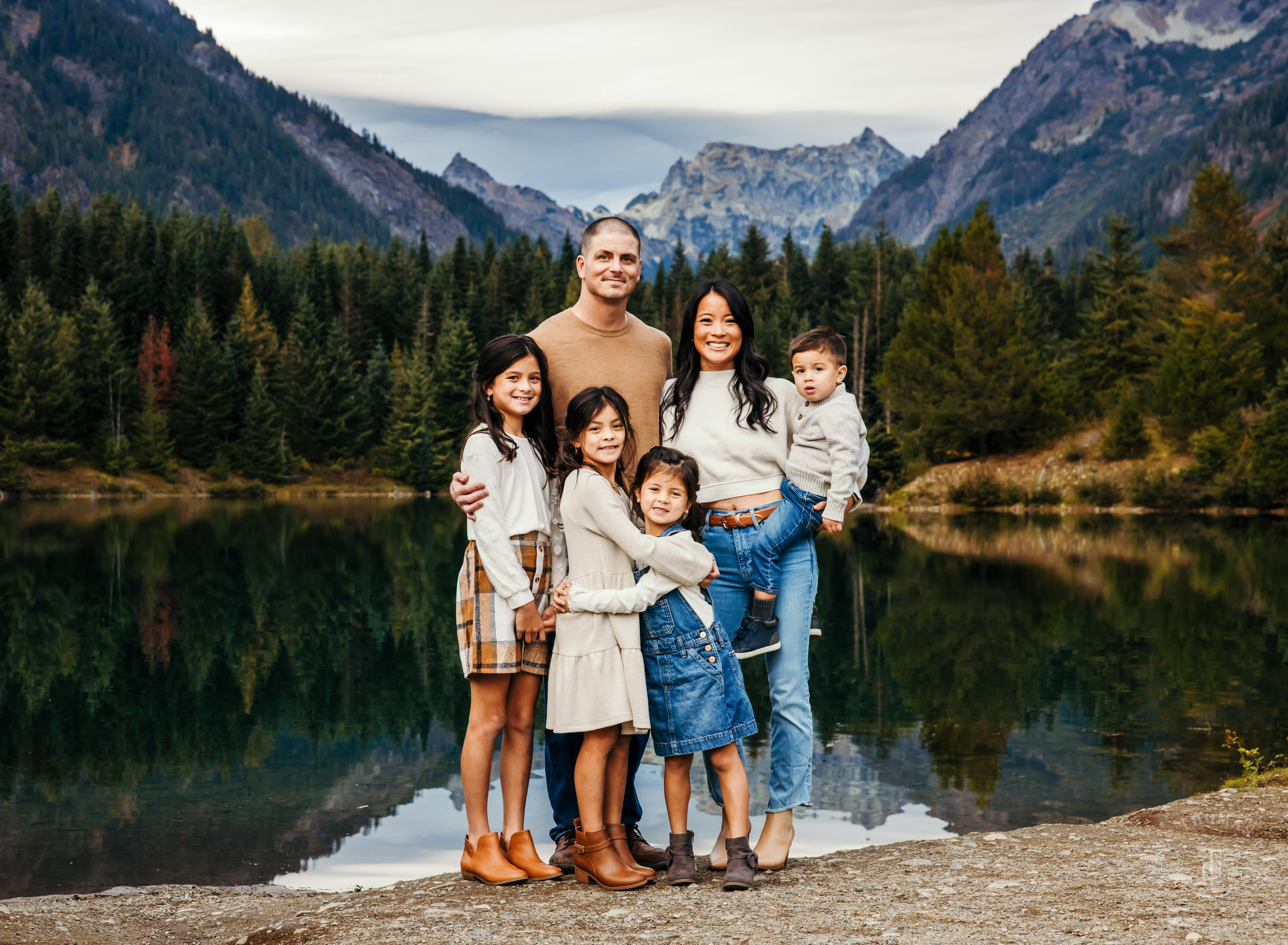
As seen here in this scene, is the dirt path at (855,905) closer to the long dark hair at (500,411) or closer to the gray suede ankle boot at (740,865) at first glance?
the gray suede ankle boot at (740,865)

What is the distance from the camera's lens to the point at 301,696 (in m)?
11.2

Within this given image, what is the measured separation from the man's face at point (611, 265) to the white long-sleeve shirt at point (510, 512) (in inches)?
31.6

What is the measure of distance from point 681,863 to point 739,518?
4.76 ft

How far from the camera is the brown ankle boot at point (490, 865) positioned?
14.9ft

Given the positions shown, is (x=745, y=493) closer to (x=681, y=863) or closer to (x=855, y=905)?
(x=681, y=863)

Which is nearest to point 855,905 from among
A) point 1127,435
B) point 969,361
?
point 1127,435

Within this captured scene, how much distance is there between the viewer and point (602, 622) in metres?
4.39

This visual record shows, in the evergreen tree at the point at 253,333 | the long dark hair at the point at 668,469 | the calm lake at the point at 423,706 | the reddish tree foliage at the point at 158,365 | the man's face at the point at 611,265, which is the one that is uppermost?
the evergreen tree at the point at 253,333

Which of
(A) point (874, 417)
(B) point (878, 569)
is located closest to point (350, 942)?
(B) point (878, 569)

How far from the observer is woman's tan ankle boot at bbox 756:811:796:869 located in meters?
4.61

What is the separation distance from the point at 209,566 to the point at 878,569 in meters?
13.5

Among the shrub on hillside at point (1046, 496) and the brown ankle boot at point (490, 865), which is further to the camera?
the shrub on hillside at point (1046, 496)

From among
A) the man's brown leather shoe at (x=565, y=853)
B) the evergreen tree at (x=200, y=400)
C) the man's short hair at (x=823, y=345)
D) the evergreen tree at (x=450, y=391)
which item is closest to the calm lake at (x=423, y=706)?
the man's brown leather shoe at (x=565, y=853)

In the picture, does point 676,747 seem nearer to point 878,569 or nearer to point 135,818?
point 135,818
